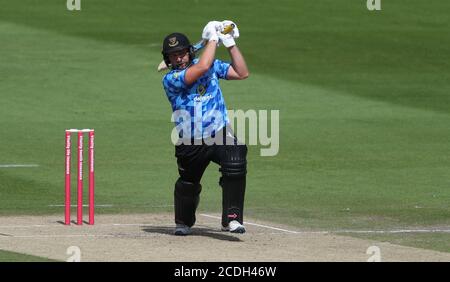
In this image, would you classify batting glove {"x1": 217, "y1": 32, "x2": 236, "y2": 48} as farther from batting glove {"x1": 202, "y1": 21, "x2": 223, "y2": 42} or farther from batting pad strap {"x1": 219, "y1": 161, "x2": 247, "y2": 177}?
batting pad strap {"x1": 219, "y1": 161, "x2": 247, "y2": 177}

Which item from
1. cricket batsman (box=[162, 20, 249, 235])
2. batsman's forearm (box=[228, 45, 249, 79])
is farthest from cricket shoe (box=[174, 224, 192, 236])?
batsman's forearm (box=[228, 45, 249, 79])

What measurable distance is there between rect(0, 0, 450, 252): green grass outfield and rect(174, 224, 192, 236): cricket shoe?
1.51m

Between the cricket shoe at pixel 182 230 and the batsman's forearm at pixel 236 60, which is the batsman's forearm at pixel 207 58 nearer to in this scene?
the batsman's forearm at pixel 236 60

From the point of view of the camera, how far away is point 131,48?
3148 cm

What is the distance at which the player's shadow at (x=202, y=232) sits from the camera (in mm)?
13430

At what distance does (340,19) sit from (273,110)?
414 inches

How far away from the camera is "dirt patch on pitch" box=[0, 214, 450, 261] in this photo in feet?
39.8

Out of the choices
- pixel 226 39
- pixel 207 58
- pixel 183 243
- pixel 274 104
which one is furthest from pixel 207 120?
pixel 274 104

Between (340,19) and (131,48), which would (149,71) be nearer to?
(131,48)

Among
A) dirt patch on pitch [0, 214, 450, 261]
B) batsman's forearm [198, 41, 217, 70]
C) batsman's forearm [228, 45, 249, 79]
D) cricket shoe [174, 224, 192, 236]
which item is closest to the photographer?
dirt patch on pitch [0, 214, 450, 261]

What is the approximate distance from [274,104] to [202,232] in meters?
11.8

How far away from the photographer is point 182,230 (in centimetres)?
1370

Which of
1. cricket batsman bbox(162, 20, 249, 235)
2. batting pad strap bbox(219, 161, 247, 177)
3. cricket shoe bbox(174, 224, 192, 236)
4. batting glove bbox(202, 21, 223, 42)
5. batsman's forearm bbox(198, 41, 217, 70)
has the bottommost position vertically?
cricket shoe bbox(174, 224, 192, 236)

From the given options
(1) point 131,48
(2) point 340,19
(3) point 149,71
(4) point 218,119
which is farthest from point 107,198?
(2) point 340,19
